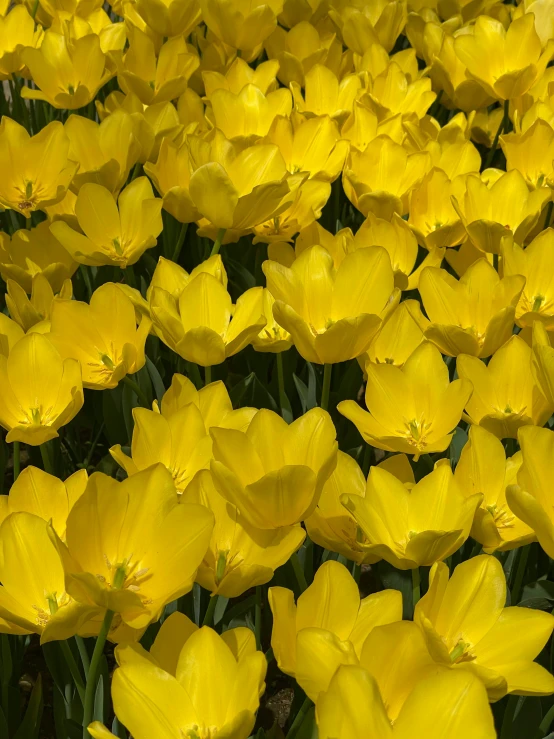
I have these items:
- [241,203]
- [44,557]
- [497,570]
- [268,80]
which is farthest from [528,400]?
[268,80]

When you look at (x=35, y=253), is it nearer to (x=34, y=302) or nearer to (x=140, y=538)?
(x=34, y=302)

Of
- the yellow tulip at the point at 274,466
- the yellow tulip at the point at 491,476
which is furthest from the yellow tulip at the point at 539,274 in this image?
the yellow tulip at the point at 274,466

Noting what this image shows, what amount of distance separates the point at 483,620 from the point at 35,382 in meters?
0.72

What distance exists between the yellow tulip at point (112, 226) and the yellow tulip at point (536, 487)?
850mm

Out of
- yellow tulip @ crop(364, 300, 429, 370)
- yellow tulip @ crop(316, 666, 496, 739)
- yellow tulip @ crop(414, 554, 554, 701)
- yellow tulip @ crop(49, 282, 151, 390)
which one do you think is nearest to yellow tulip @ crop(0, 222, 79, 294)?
yellow tulip @ crop(49, 282, 151, 390)

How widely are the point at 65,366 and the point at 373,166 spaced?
89 cm

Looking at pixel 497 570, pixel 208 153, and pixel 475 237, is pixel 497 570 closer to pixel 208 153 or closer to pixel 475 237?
pixel 475 237

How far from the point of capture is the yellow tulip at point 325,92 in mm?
2248

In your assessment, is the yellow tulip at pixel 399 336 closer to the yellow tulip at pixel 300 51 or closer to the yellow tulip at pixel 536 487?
the yellow tulip at pixel 536 487

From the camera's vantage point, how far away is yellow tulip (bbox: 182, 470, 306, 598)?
1.05 m

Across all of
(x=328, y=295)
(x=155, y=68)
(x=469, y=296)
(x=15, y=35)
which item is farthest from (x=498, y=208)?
(x=15, y=35)

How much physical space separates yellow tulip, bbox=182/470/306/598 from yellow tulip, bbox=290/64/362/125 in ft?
4.53

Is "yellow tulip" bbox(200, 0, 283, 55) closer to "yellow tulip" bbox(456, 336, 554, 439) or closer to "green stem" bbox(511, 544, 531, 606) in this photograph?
"yellow tulip" bbox(456, 336, 554, 439)

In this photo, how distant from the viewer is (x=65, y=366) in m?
1.33
